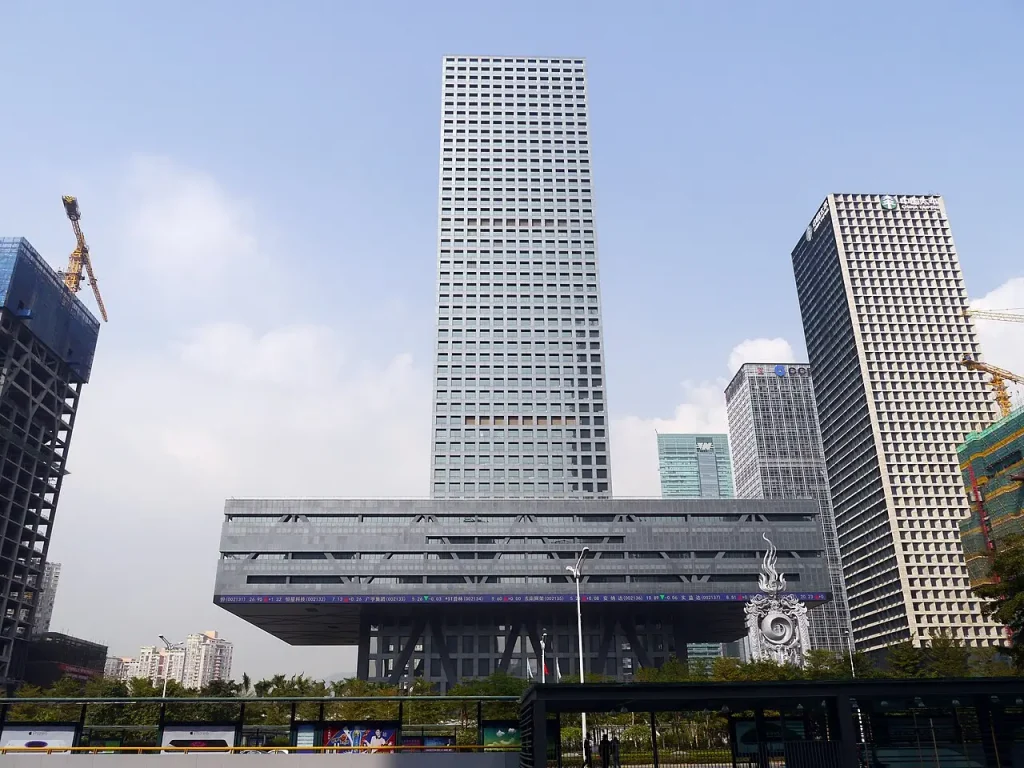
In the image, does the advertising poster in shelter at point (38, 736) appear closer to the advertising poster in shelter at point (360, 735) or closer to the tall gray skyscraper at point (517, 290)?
the advertising poster in shelter at point (360, 735)

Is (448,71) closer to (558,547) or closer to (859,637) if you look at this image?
(558,547)

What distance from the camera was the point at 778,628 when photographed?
94312 mm

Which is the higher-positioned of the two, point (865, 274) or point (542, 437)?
point (865, 274)

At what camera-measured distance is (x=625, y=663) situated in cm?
11681

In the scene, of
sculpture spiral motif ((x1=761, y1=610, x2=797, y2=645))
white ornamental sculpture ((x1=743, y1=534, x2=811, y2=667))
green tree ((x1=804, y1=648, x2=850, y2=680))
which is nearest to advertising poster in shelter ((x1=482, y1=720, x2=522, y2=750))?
green tree ((x1=804, y1=648, x2=850, y2=680))

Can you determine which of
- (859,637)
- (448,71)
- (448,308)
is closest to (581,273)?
(448,308)

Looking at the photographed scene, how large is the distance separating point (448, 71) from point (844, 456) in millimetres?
126009

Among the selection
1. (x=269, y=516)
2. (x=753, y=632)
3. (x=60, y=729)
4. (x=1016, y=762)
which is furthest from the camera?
(x=269, y=516)

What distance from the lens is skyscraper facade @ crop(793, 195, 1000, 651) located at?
16162cm

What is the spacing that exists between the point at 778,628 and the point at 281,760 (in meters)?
79.0

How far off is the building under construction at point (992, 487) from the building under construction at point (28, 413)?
152 meters

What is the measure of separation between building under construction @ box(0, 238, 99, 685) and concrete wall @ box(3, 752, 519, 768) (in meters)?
116

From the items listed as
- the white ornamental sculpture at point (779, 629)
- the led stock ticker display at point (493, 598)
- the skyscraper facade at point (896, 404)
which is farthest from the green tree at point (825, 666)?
the skyscraper facade at point (896, 404)

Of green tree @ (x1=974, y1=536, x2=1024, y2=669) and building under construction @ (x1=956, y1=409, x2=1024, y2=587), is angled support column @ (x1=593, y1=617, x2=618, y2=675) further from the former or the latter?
green tree @ (x1=974, y1=536, x2=1024, y2=669)
